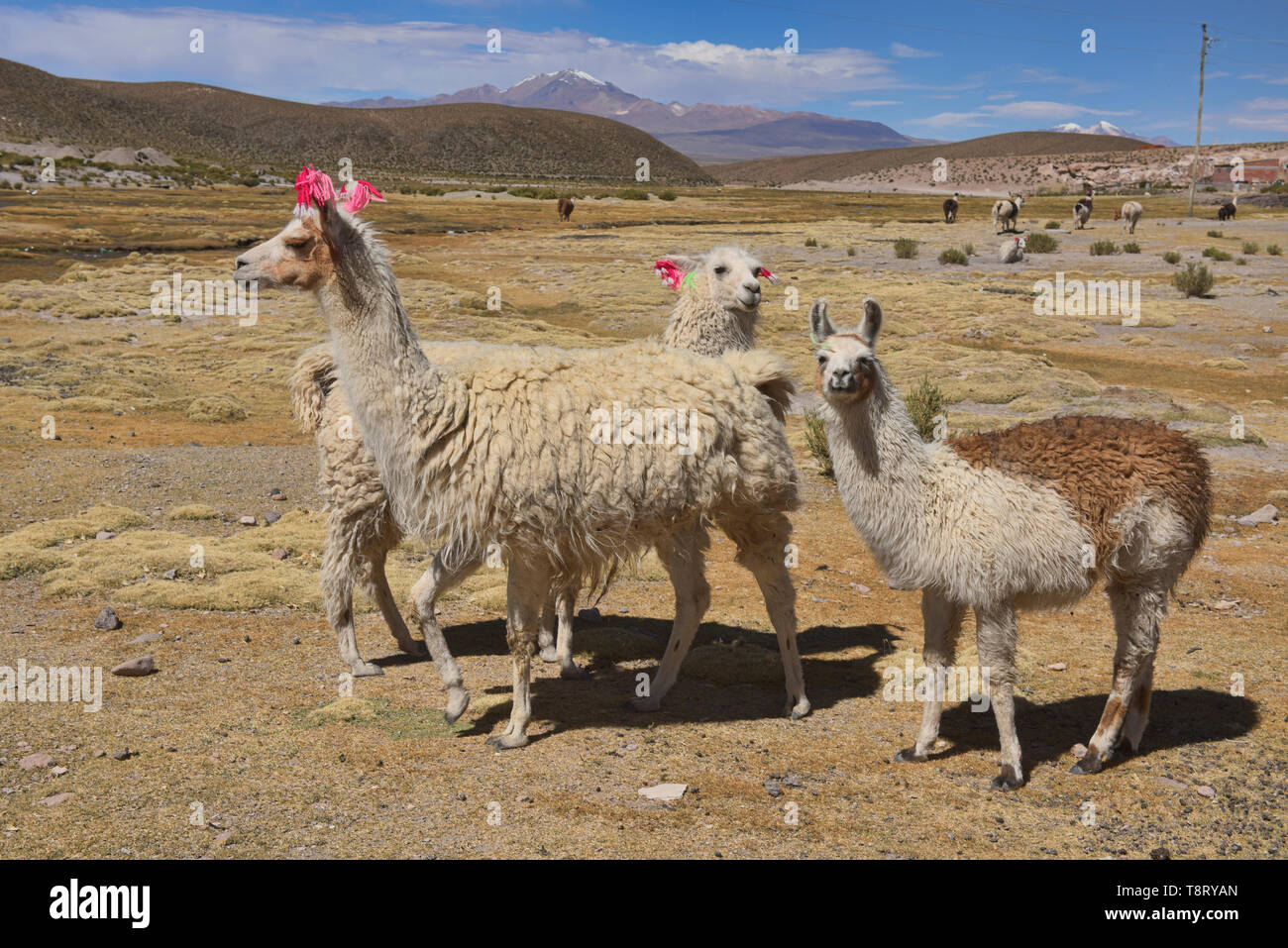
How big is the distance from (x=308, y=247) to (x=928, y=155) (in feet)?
569

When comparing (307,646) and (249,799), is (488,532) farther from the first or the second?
(307,646)

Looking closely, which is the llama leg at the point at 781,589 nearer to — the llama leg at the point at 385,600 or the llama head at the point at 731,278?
the llama head at the point at 731,278

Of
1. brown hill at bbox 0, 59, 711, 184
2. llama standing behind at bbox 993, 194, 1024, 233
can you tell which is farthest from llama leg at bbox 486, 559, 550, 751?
brown hill at bbox 0, 59, 711, 184

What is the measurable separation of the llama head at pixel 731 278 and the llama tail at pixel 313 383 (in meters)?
2.60

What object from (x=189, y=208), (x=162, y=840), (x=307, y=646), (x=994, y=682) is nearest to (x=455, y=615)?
(x=307, y=646)

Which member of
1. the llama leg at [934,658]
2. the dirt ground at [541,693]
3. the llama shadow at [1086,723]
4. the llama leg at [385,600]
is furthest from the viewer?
the llama leg at [385,600]

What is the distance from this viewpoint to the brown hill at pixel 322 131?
359 feet

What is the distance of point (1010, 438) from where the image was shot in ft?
18.2

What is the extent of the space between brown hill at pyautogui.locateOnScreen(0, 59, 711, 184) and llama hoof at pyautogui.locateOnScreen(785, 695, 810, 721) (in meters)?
108

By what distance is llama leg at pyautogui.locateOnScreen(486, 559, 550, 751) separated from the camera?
5.61 metres

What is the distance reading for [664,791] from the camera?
5.11m

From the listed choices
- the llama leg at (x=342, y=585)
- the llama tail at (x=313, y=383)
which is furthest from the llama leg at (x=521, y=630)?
the llama tail at (x=313, y=383)

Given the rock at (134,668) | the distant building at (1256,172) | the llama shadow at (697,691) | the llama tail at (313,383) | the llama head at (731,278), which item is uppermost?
the distant building at (1256,172)

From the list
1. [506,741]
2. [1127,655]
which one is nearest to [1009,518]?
[1127,655]
